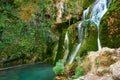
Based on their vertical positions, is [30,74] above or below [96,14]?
below

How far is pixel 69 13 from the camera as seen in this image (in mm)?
19203

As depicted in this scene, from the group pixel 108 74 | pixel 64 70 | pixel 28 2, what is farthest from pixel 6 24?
pixel 108 74

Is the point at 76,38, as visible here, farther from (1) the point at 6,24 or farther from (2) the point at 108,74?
(2) the point at 108,74

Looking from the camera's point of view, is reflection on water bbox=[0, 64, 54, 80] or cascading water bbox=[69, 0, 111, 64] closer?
reflection on water bbox=[0, 64, 54, 80]

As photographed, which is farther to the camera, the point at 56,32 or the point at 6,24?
the point at 56,32

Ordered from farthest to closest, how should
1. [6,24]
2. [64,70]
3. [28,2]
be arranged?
[28,2] < [6,24] < [64,70]

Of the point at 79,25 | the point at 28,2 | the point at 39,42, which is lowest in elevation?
the point at 39,42

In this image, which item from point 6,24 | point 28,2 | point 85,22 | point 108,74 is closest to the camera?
point 108,74

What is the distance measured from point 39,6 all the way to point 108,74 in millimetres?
13999

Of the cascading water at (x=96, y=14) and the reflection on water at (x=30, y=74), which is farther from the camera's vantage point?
the cascading water at (x=96, y=14)

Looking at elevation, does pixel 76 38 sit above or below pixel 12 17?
below

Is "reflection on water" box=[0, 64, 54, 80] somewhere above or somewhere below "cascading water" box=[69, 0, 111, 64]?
below

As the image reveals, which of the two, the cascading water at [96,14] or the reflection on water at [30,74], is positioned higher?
the cascading water at [96,14]

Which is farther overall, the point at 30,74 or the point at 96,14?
the point at 96,14
